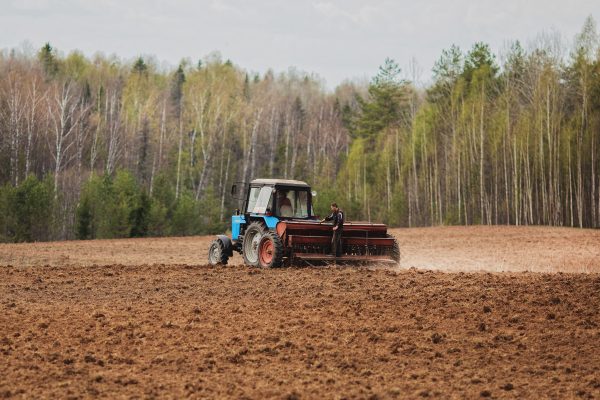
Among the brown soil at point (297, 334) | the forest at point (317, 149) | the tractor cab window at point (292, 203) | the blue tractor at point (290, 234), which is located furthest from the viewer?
the forest at point (317, 149)

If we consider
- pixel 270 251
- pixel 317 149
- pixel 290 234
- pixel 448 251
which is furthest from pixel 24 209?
pixel 317 149

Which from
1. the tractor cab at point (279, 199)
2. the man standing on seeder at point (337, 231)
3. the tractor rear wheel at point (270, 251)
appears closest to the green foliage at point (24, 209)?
the tractor cab at point (279, 199)

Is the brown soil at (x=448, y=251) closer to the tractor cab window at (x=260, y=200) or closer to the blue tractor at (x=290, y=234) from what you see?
the blue tractor at (x=290, y=234)

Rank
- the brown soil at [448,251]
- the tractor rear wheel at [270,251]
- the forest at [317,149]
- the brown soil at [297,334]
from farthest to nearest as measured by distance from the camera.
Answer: the forest at [317,149], the brown soil at [448,251], the tractor rear wheel at [270,251], the brown soil at [297,334]

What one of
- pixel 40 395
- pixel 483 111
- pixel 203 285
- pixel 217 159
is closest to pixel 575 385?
pixel 40 395

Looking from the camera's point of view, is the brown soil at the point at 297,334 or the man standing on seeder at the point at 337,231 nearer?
the brown soil at the point at 297,334

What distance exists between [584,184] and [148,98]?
44859 millimetres

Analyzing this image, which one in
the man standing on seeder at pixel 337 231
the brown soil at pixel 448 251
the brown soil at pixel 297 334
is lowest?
the brown soil at pixel 297 334

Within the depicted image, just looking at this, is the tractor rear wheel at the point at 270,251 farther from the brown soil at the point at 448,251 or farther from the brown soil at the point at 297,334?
the brown soil at the point at 448,251

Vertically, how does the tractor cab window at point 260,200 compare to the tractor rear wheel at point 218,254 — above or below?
above

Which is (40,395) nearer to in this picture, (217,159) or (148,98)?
(217,159)

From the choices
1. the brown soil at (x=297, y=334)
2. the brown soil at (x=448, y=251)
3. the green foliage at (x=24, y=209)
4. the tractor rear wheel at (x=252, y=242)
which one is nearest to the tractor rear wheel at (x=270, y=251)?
the tractor rear wheel at (x=252, y=242)

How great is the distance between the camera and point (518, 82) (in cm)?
5406

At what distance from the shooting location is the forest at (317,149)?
143 ft
